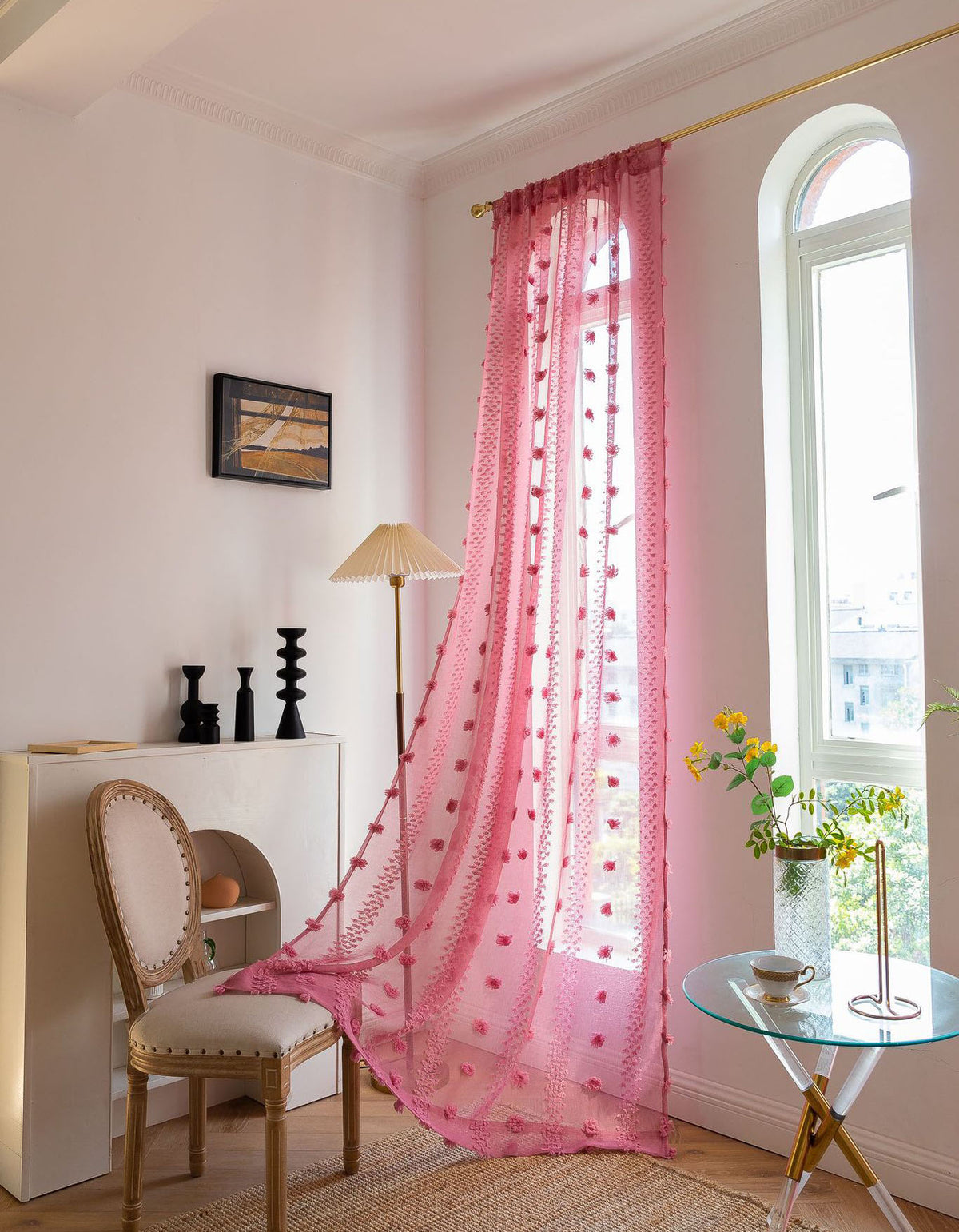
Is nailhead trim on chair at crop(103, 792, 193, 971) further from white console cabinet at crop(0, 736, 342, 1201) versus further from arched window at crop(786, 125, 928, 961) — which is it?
arched window at crop(786, 125, 928, 961)

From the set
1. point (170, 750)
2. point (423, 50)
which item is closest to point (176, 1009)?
point (170, 750)

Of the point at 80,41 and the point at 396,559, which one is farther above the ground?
the point at 80,41

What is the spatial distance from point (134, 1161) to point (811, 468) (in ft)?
8.68

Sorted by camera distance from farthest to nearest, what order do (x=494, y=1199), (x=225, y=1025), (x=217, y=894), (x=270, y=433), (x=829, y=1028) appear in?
1. (x=270, y=433)
2. (x=217, y=894)
3. (x=494, y=1199)
4. (x=225, y=1025)
5. (x=829, y=1028)

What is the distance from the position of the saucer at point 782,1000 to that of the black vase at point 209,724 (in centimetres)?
181

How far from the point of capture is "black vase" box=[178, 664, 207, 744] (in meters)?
3.32

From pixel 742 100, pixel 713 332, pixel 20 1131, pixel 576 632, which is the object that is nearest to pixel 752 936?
pixel 576 632

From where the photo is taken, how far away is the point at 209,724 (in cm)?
331

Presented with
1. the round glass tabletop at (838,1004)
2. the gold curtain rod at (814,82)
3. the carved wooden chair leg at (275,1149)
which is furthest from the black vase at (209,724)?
the gold curtain rod at (814,82)

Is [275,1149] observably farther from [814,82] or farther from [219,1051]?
[814,82]

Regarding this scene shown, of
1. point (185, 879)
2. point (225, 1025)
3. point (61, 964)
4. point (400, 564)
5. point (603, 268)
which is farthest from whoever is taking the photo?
point (603, 268)

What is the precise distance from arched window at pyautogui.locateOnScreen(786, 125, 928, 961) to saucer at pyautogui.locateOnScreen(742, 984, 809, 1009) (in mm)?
856

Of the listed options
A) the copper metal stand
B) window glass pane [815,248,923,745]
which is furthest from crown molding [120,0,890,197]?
the copper metal stand

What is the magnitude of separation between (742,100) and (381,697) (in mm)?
2368
